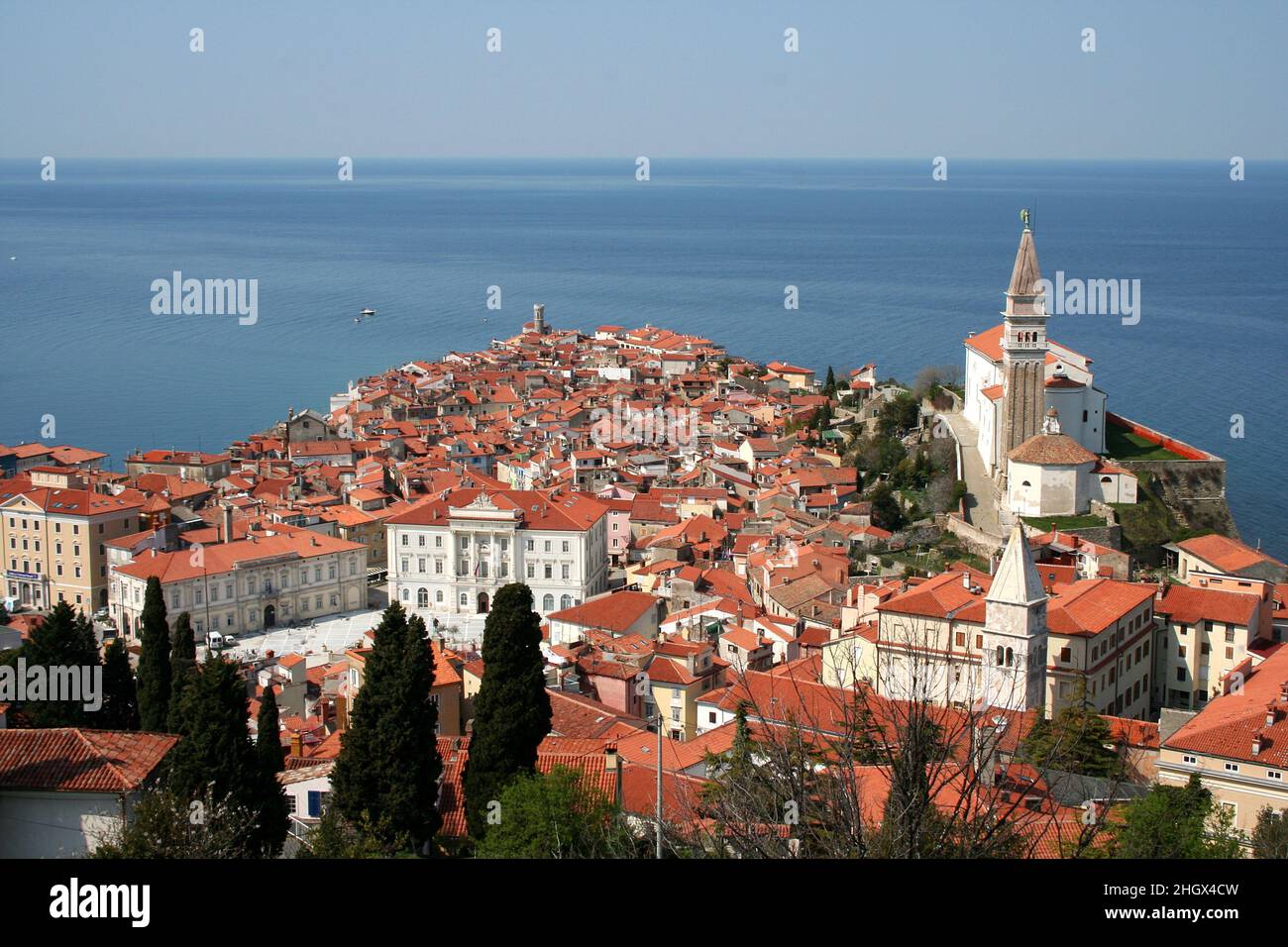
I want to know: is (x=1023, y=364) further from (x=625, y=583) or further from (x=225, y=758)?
(x=225, y=758)

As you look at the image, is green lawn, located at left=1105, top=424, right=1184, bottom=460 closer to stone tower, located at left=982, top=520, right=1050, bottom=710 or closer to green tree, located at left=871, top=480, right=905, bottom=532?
green tree, located at left=871, top=480, right=905, bottom=532

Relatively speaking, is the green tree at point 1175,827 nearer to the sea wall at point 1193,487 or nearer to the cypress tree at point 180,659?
the cypress tree at point 180,659

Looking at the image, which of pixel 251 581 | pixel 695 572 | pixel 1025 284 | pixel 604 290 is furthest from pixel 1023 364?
pixel 604 290

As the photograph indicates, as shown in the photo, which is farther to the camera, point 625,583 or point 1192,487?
point 1192,487
